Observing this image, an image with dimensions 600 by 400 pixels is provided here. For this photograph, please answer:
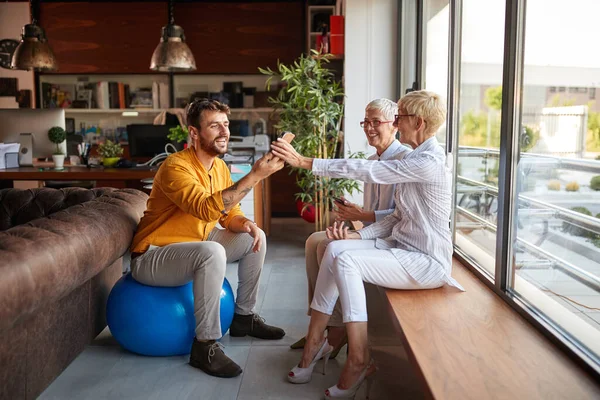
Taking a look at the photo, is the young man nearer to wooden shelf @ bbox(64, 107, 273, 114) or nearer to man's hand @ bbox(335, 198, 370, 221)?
man's hand @ bbox(335, 198, 370, 221)

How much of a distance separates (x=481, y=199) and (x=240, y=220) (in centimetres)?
139

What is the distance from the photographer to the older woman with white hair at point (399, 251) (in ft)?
8.14

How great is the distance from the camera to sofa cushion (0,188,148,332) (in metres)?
1.92

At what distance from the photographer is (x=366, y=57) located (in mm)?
5656

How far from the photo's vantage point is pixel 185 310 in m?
2.90

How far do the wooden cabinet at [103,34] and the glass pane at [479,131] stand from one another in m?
5.43

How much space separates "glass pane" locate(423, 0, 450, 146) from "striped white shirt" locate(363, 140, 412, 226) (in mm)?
866

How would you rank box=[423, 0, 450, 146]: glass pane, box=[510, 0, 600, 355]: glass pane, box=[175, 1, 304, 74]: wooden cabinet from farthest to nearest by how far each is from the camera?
box=[175, 1, 304, 74]: wooden cabinet
box=[423, 0, 450, 146]: glass pane
box=[510, 0, 600, 355]: glass pane

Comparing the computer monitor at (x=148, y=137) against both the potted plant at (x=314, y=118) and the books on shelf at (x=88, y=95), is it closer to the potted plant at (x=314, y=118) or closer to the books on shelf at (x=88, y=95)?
the potted plant at (x=314, y=118)

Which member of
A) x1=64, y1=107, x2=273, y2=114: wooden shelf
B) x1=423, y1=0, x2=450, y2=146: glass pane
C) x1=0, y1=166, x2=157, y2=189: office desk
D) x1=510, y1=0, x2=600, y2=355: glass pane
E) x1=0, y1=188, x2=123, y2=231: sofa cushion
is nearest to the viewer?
x1=510, y1=0, x2=600, y2=355: glass pane

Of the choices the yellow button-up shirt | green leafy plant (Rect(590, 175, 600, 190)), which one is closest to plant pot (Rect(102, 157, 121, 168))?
the yellow button-up shirt

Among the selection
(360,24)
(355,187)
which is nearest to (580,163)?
(355,187)

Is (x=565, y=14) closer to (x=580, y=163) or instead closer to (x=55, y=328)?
(x=580, y=163)

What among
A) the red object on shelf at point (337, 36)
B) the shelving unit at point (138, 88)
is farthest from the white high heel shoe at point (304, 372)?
the shelving unit at point (138, 88)
